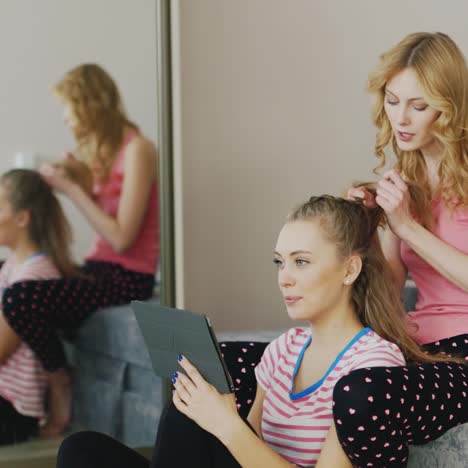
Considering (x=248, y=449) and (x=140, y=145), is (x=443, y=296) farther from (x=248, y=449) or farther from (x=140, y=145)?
(x=140, y=145)

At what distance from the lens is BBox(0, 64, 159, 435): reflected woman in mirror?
235 cm

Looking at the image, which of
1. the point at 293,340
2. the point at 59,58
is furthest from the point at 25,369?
the point at 293,340

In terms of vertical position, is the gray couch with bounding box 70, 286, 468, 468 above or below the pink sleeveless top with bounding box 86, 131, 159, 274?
below

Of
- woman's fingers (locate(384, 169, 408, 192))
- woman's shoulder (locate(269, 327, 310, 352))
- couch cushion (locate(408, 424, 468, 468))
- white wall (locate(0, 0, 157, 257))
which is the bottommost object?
couch cushion (locate(408, 424, 468, 468))

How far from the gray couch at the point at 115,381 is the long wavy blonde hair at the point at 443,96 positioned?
94 cm

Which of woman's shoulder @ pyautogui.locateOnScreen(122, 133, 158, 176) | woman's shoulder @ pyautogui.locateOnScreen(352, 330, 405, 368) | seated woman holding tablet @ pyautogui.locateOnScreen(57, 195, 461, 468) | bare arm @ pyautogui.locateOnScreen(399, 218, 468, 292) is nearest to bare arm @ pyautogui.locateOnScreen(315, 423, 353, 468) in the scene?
seated woman holding tablet @ pyautogui.locateOnScreen(57, 195, 461, 468)

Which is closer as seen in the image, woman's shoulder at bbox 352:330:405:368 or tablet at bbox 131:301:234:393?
tablet at bbox 131:301:234:393

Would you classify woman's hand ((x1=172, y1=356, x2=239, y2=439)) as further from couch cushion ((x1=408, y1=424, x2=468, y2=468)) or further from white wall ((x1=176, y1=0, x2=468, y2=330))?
white wall ((x1=176, y1=0, x2=468, y2=330))

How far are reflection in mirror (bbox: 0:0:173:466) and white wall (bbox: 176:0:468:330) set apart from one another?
0.14 meters

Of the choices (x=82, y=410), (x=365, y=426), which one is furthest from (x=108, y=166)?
(x=365, y=426)

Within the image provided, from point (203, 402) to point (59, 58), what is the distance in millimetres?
1205

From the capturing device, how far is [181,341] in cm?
147

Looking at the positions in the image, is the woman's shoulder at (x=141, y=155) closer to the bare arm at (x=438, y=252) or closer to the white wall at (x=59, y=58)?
the white wall at (x=59, y=58)

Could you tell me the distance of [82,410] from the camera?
2408 millimetres
